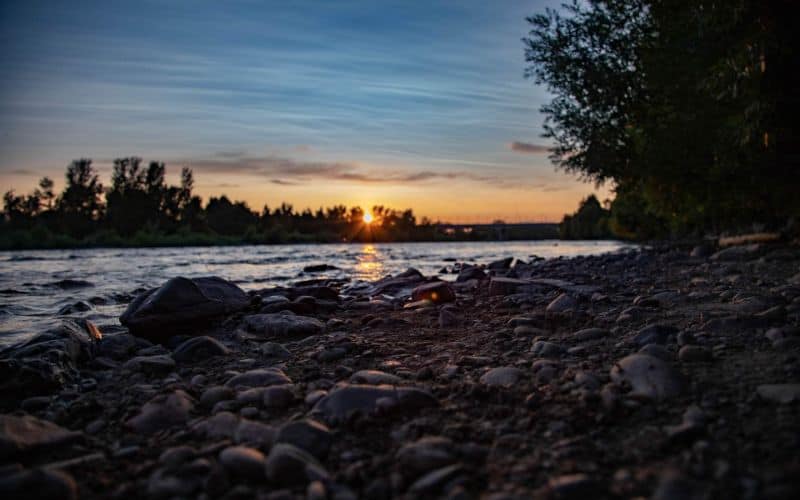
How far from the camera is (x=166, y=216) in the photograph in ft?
269

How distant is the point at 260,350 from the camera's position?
14.6ft

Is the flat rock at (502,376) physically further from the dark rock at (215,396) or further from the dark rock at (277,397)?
the dark rock at (215,396)

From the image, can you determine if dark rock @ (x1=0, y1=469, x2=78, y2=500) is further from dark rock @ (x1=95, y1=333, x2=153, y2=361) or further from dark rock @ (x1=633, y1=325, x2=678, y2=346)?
dark rock @ (x1=633, y1=325, x2=678, y2=346)

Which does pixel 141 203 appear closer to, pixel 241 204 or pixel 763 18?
pixel 241 204

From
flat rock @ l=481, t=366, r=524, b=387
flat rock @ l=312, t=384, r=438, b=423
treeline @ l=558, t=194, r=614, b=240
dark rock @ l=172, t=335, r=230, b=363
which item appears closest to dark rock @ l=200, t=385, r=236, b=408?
flat rock @ l=312, t=384, r=438, b=423

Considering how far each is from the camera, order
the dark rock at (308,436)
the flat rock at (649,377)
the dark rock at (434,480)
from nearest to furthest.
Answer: the dark rock at (434,480) → the dark rock at (308,436) → the flat rock at (649,377)

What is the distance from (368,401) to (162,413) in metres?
1.10

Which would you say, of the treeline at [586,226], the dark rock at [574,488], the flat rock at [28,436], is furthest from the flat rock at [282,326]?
the treeline at [586,226]

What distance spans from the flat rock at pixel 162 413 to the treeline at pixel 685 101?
397 inches

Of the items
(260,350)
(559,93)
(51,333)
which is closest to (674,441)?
(260,350)

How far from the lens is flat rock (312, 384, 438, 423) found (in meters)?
2.60

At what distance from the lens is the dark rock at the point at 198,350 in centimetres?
414

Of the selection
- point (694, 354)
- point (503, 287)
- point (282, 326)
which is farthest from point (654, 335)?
point (503, 287)

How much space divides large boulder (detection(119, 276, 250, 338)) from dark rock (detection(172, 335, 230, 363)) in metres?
1.31
